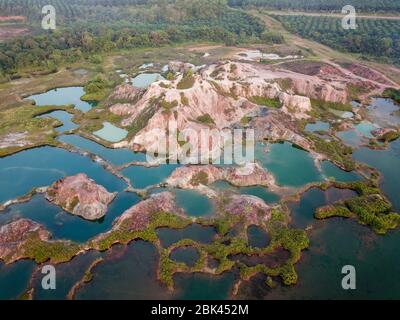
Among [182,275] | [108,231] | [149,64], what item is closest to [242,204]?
[182,275]

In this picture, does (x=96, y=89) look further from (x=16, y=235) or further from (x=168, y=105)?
(x=16, y=235)

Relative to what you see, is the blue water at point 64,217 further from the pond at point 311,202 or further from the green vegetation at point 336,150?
the green vegetation at point 336,150

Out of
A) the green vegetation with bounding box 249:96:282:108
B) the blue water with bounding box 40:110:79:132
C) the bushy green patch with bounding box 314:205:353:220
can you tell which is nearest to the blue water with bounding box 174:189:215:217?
the bushy green patch with bounding box 314:205:353:220

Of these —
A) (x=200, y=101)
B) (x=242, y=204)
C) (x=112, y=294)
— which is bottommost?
(x=112, y=294)

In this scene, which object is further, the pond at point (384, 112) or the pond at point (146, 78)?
the pond at point (146, 78)

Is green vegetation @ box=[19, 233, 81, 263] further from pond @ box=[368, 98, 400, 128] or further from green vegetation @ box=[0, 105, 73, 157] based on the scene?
pond @ box=[368, 98, 400, 128]

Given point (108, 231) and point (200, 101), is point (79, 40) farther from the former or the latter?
point (108, 231)

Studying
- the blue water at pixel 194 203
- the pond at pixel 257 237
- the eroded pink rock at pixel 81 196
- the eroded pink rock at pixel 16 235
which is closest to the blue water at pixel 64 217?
the eroded pink rock at pixel 81 196
